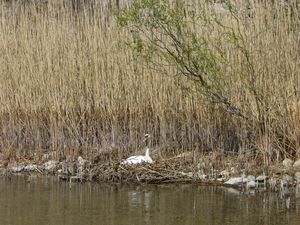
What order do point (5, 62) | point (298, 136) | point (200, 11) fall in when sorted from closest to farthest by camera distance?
point (298, 136), point (200, 11), point (5, 62)

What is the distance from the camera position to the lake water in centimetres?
580

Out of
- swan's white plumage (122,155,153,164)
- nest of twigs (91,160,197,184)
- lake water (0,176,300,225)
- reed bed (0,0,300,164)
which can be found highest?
reed bed (0,0,300,164)

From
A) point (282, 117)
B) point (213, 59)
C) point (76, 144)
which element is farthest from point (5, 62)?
point (282, 117)

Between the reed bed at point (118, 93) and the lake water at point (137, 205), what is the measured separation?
3.36ft

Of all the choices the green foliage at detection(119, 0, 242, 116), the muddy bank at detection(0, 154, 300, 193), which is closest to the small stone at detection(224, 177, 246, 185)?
the muddy bank at detection(0, 154, 300, 193)

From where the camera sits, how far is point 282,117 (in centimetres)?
739

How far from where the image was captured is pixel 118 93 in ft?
28.6

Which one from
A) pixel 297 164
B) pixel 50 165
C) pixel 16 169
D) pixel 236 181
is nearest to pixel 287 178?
pixel 297 164

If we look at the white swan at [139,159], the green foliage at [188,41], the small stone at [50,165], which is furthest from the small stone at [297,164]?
the small stone at [50,165]

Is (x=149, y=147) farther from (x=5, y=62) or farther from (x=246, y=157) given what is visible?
(x=5, y=62)

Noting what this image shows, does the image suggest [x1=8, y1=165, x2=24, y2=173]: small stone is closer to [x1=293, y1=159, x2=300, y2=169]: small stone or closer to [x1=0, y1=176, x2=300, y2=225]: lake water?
[x1=0, y1=176, x2=300, y2=225]: lake water

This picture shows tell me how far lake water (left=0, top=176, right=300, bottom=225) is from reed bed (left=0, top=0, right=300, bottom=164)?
40.3 inches

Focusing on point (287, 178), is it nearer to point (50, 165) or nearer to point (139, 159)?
point (139, 159)

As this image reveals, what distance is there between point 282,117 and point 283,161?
52 cm
